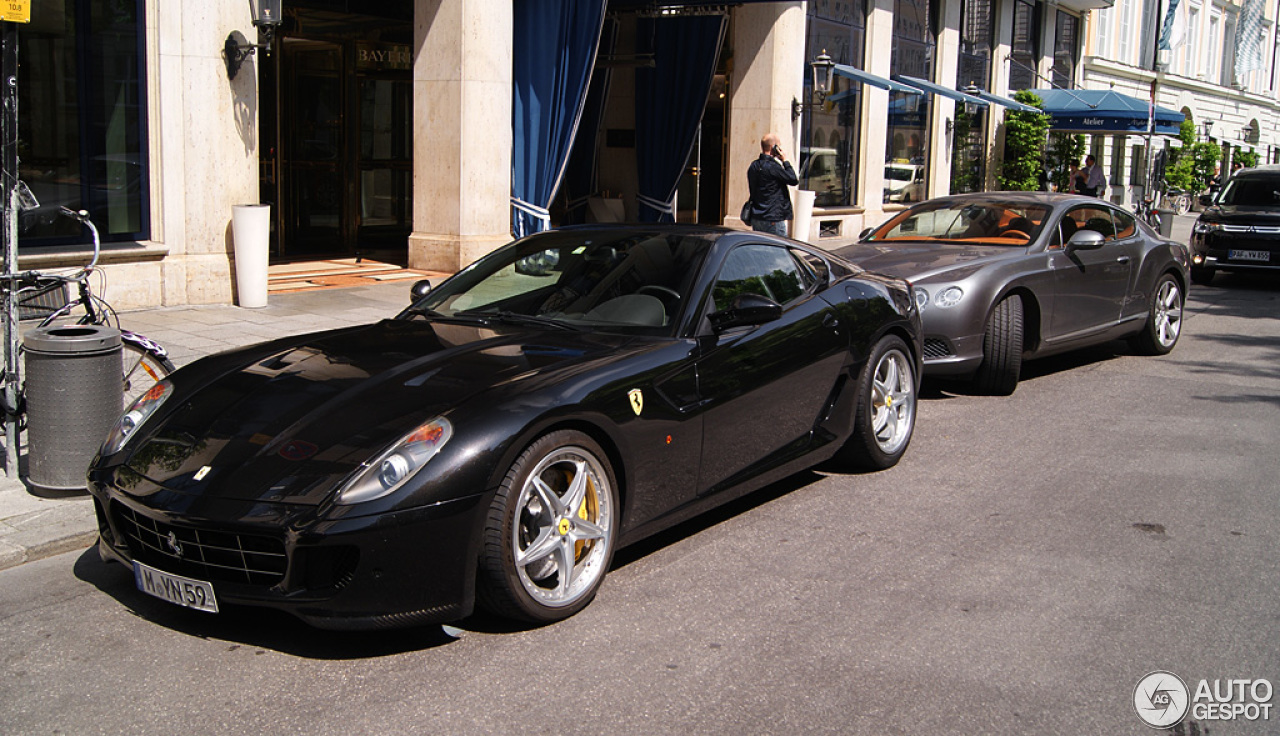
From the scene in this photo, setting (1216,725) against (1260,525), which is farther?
(1260,525)

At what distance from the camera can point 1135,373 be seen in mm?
10086

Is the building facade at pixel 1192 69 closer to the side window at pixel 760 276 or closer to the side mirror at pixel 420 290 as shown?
the side window at pixel 760 276

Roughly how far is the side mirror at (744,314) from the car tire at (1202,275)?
15.4 m

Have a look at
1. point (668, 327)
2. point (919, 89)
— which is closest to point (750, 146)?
point (919, 89)

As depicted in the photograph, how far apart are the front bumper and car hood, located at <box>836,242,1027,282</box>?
5.66 m

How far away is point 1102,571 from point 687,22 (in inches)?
580

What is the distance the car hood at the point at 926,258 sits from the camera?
8.86m

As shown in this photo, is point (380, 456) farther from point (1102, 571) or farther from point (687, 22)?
point (687, 22)

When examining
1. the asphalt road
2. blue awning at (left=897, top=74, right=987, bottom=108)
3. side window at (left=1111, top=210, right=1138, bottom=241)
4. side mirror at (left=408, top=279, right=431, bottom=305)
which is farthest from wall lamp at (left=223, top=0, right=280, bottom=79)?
blue awning at (left=897, top=74, right=987, bottom=108)

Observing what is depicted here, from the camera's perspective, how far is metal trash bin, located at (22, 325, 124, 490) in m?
5.76

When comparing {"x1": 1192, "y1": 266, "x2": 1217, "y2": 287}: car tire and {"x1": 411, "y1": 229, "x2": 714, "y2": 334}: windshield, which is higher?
{"x1": 411, "y1": 229, "x2": 714, "y2": 334}: windshield

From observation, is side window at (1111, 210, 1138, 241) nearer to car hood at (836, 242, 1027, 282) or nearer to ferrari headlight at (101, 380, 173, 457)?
car hood at (836, 242, 1027, 282)

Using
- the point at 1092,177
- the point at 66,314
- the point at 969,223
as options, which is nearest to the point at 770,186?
the point at 969,223

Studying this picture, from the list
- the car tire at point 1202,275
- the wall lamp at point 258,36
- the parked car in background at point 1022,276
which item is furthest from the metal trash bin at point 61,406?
the car tire at point 1202,275
